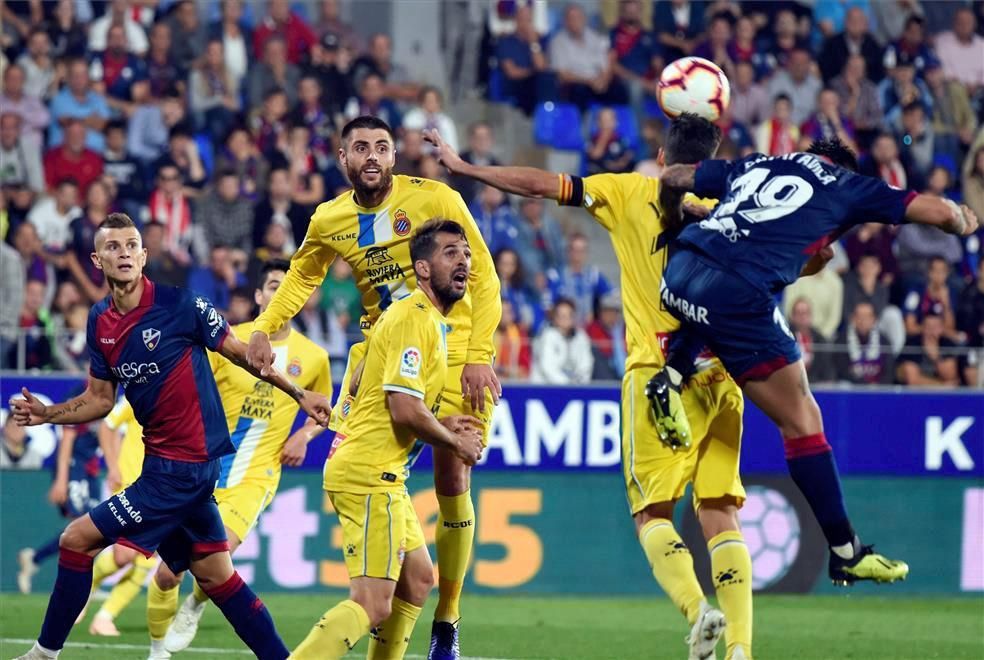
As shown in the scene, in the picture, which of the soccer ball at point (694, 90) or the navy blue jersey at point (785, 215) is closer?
the navy blue jersey at point (785, 215)

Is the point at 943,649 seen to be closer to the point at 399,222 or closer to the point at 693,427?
the point at 693,427

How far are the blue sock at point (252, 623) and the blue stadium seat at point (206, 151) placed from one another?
10185 millimetres

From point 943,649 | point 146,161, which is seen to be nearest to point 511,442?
point 943,649

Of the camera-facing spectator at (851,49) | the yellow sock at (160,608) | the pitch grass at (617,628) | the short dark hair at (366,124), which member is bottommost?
the pitch grass at (617,628)

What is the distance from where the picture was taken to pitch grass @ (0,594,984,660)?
1080 centimetres

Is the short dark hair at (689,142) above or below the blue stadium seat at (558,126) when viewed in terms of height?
below

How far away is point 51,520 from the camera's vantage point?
14.1 m

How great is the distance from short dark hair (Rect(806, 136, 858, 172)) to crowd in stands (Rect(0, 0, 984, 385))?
707 cm

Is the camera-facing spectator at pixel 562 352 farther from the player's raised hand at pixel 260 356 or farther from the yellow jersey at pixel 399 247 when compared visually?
the player's raised hand at pixel 260 356

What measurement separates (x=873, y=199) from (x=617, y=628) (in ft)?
18.1

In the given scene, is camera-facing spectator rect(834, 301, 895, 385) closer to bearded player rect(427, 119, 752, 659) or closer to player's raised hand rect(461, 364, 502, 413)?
bearded player rect(427, 119, 752, 659)

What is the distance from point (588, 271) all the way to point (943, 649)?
697 cm

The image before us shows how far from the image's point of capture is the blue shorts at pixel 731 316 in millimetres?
7805

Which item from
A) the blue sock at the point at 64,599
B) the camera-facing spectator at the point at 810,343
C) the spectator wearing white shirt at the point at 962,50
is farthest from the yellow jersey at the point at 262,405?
the spectator wearing white shirt at the point at 962,50
